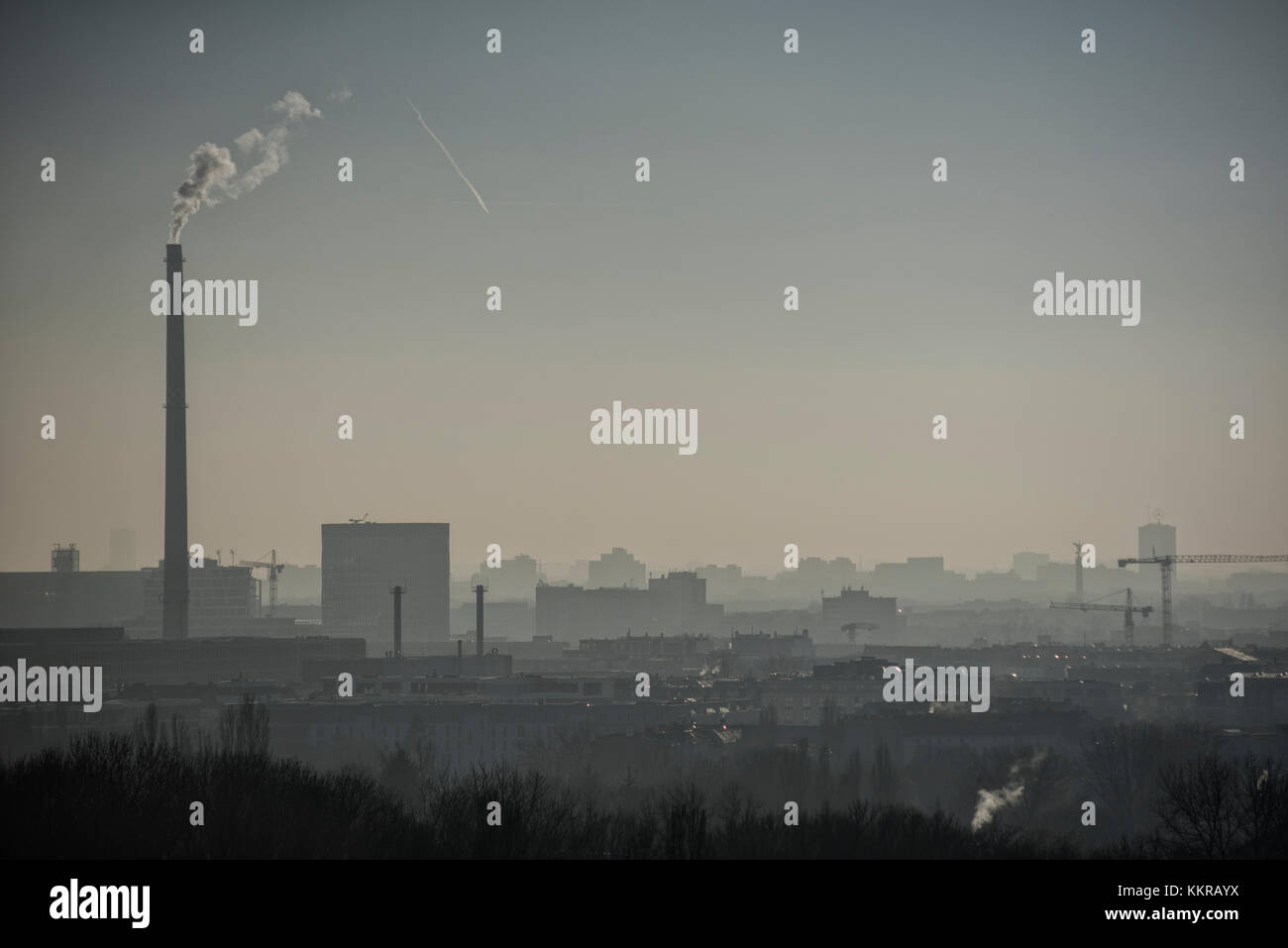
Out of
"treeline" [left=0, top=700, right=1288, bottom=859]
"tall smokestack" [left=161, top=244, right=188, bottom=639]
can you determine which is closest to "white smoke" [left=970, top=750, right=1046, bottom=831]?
"treeline" [left=0, top=700, right=1288, bottom=859]

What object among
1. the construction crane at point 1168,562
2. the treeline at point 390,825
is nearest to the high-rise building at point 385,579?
the construction crane at point 1168,562

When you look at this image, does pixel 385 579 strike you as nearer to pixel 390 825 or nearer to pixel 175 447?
pixel 175 447

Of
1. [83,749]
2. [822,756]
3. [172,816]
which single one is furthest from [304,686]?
[172,816]

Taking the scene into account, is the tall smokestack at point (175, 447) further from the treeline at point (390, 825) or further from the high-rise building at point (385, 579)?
the high-rise building at point (385, 579)

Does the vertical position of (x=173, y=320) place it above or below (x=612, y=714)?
above
